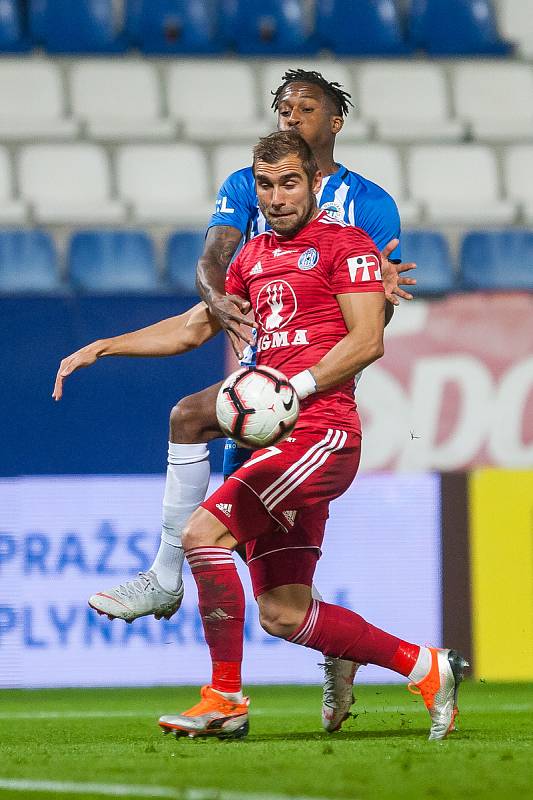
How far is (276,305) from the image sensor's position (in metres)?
4.85

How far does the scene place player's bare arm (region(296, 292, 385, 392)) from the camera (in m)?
4.63

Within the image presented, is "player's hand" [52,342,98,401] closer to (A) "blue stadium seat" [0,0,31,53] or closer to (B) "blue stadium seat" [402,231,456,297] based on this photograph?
(B) "blue stadium seat" [402,231,456,297]

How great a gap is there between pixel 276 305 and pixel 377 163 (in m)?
6.17

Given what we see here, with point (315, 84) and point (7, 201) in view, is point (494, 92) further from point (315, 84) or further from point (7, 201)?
point (315, 84)

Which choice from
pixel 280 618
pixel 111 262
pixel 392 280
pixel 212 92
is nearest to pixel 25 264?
pixel 111 262

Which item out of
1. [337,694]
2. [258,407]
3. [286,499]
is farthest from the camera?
[337,694]

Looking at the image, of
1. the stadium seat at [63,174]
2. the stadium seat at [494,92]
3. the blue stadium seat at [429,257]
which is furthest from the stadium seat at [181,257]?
the stadium seat at [494,92]

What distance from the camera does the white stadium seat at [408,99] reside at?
11.3m

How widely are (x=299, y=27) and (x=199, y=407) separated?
22.7 ft

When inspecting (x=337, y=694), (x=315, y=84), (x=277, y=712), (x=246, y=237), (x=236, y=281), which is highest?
(x=315, y=84)

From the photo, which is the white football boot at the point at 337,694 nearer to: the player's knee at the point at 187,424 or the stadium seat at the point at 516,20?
the player's knee at the point at 187,424

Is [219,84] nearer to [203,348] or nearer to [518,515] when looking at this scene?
[203,348]

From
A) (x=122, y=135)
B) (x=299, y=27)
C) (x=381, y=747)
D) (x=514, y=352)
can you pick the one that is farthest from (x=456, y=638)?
(x=299, y=27)

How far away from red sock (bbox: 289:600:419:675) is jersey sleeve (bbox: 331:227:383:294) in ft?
3.54
